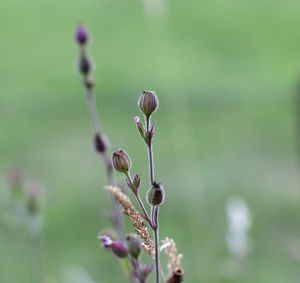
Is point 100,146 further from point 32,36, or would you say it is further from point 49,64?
point 32,36

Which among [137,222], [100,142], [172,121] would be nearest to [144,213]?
[137,222]

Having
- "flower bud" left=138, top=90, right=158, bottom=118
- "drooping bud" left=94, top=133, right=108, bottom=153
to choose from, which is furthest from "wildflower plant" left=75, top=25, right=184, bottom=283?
"drooping bud" left=94, top=133, right=108, bottom=153

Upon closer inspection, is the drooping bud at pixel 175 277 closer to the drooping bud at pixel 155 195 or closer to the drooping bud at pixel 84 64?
the drooping bud at pixel 155 195

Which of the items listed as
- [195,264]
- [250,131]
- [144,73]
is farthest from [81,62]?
[144,73]

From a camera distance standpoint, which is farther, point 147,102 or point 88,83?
point 88,83

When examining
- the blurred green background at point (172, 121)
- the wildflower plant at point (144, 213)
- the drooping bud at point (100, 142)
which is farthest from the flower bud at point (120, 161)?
the blurred green background at point (172, 121)

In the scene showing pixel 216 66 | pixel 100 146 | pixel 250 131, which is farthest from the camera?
pixel 216 66

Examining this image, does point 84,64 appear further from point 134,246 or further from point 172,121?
point 172,121
